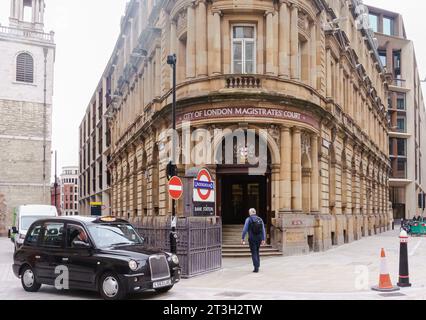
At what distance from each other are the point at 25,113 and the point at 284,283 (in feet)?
159

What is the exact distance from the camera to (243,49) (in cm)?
2306

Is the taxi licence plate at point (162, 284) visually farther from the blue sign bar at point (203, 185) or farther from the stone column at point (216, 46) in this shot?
the stone column at point (216, 46)

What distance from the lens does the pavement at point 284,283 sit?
11.7m

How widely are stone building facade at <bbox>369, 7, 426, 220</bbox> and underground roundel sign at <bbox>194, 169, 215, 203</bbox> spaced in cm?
6260

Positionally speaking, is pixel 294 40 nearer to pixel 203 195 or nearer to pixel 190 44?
pixel 190 44

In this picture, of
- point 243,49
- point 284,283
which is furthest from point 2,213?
point 284,283

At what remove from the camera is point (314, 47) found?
1012 inches

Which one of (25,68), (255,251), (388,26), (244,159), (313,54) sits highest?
(388,26)

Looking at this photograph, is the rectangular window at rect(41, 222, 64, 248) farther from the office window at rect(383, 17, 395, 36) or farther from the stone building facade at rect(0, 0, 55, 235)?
the office window at rect(383, 17, 395, 36)

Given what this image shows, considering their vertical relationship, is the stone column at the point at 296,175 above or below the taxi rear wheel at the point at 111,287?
above

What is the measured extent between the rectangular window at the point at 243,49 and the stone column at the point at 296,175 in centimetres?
333

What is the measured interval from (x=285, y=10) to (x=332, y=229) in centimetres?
1132

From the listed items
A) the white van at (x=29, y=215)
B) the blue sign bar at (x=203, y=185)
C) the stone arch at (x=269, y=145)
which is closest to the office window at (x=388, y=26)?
the stone arch at (x=269, y=145)
